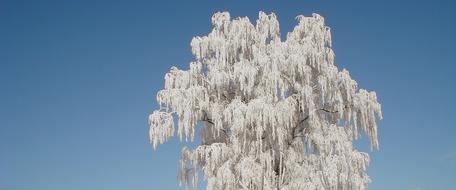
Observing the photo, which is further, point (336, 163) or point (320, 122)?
point (320, 122)

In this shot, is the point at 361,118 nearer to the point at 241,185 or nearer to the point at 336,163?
the point at 336,163

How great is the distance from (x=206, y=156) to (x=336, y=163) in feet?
14.3

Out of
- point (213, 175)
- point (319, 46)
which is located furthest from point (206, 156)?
point (319, 46)

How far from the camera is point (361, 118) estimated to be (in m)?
22.4

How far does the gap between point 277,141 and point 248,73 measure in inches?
100

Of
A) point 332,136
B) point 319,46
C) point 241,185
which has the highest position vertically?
point 319,46

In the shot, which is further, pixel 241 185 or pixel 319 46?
pixel 319 46

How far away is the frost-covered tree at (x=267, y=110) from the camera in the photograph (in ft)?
68.1

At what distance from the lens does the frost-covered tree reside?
20766mm

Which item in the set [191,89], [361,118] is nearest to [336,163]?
[361,118]

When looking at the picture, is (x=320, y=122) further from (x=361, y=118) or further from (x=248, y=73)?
(x=248, y=73)

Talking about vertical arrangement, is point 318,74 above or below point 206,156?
above

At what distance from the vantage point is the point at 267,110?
20.7m

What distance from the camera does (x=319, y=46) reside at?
891 inches
